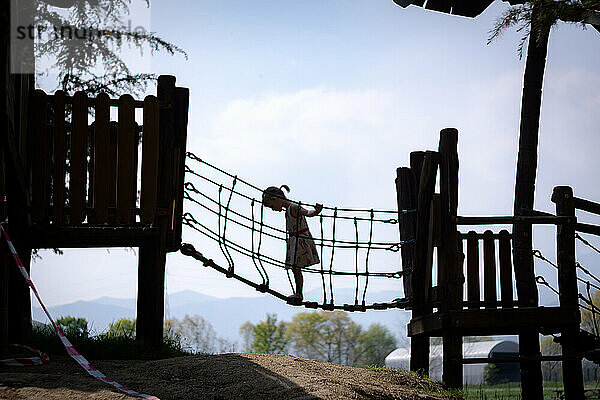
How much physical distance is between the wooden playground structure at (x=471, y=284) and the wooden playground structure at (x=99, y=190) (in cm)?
259

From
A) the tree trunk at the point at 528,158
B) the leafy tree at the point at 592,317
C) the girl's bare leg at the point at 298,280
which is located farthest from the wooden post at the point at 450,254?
the girl's bare leg at the point at 298,280

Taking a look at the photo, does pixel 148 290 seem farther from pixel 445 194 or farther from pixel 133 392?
pixel 445 194

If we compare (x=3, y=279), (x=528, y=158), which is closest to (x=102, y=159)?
(x=3, y=279)

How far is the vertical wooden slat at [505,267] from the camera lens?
6906 mm

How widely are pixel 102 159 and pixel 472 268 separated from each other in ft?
12.1

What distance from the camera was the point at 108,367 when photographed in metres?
5.88

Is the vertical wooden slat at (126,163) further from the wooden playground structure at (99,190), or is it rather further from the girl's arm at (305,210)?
the girl's arm at (305,210)

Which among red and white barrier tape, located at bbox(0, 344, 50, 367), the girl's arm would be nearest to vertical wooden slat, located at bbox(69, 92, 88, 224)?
red and white barrier tape, located at bbox(0, 344, 50, 367)

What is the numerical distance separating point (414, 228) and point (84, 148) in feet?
11.8

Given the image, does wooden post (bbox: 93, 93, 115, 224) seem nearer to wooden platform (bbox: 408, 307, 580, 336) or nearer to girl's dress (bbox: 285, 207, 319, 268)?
girl's dress (bbox: 285, 207, 319, 268)

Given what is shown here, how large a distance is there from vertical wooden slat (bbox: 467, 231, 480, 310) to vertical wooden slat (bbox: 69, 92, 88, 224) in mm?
3691

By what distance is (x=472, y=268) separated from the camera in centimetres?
672

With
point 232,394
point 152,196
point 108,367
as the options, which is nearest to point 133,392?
point 232,394

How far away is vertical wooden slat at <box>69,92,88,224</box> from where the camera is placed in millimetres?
6676
